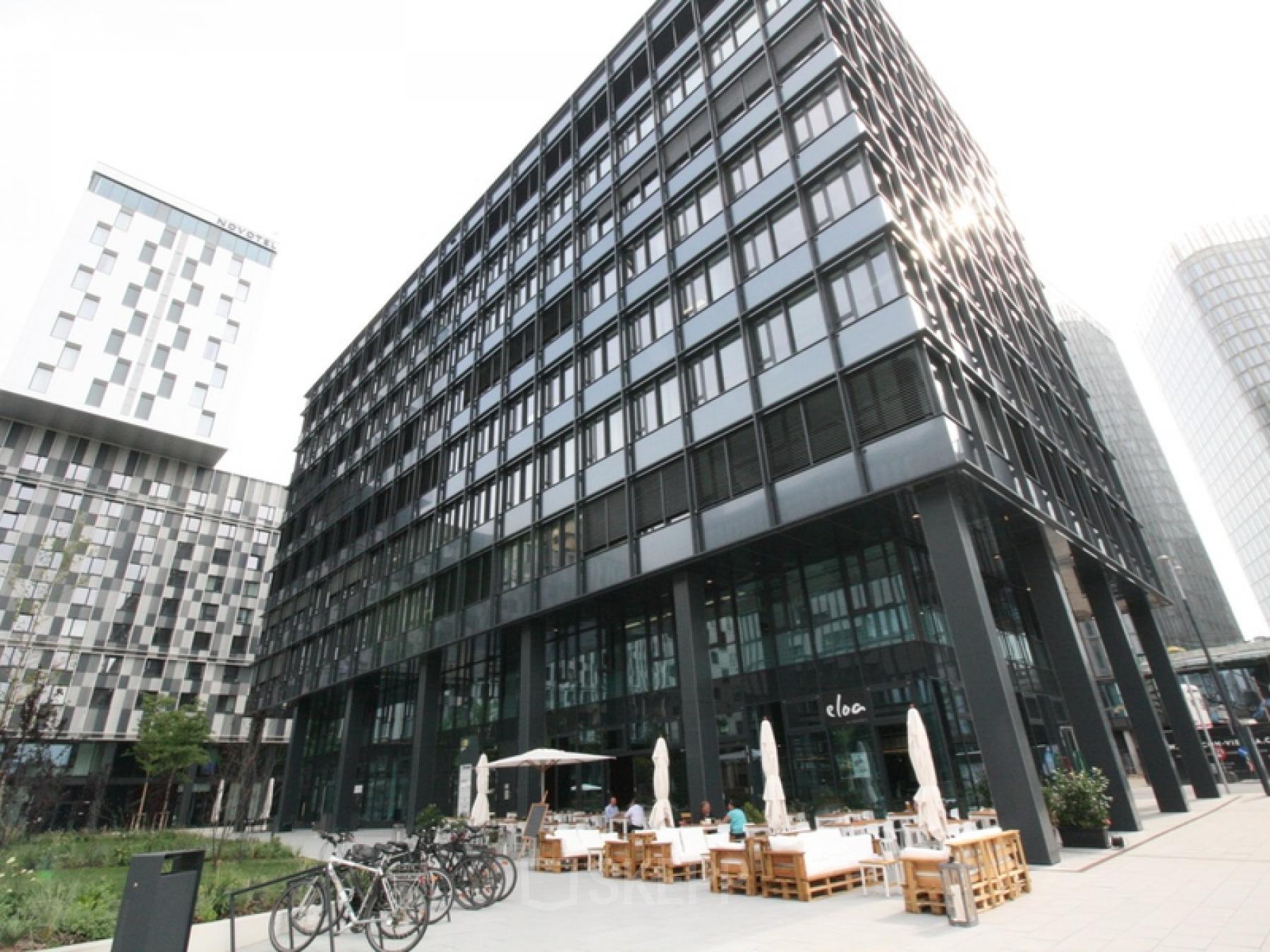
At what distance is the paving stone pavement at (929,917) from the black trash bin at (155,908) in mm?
2509

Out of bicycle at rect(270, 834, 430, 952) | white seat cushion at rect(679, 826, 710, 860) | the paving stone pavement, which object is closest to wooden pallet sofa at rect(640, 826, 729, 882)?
white seat cushion at rect(679, 826, 710, 860)

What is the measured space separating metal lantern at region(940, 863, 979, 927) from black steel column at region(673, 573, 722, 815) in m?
9.96

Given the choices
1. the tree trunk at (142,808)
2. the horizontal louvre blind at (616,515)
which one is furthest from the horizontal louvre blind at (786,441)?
the tree trunk at (142,808)

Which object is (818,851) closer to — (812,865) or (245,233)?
(812,865)

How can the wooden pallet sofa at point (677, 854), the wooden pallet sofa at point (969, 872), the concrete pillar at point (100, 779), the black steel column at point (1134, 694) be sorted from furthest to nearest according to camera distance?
the concrete pillar at point (100, 779), the black steel column at point (1134, 694), the wooden pallet sofa at point (677, 854), the wooden pallet sofa at point (969, 872)

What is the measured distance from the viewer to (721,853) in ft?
40.4

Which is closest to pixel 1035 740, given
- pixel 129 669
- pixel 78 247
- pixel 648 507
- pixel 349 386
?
pixel 648 507

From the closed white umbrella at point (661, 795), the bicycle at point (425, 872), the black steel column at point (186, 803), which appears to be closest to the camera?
the bicycle at point (425, 872)

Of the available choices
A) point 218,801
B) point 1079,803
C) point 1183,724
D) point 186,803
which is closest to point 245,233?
point 186,803

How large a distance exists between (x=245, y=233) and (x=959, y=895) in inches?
3070

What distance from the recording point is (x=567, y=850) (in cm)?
1702

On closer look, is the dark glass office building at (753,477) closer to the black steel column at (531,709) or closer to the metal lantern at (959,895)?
the black steel column at (531,709)

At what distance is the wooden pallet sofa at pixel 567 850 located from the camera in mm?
17000

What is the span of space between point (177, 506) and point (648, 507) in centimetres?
5609
